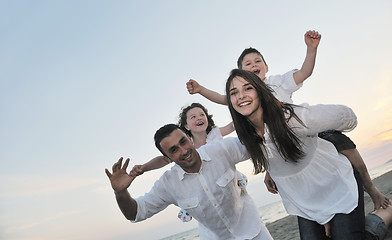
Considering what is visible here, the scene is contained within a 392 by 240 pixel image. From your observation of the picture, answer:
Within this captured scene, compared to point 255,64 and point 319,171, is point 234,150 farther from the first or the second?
point 255,64

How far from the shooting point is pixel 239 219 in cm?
370

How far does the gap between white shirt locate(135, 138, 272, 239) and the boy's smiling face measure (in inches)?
43.9

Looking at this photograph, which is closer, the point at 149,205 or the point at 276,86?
the point at 149,205

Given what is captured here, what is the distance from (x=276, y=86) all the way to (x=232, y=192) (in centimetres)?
152

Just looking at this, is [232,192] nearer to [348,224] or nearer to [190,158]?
[190,158]

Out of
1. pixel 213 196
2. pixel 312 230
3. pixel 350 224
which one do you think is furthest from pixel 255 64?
pixel 350 224

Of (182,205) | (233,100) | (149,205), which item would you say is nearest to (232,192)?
(182,205)

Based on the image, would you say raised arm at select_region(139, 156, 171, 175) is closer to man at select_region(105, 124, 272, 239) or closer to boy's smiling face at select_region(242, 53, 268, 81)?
man at select_region(105, 124, 272, 239)

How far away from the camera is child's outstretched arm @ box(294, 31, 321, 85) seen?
139 inches

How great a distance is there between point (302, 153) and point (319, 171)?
0.23 metres

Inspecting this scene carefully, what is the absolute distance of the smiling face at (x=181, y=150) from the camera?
3539mm

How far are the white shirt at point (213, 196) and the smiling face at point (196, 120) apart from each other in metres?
1.33

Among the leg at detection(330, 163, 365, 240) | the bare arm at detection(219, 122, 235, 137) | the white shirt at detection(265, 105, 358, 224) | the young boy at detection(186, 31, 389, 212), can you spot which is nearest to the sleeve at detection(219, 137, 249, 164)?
the young boy at detection(186, 31, 389, 212)

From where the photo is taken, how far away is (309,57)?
12.2ft
